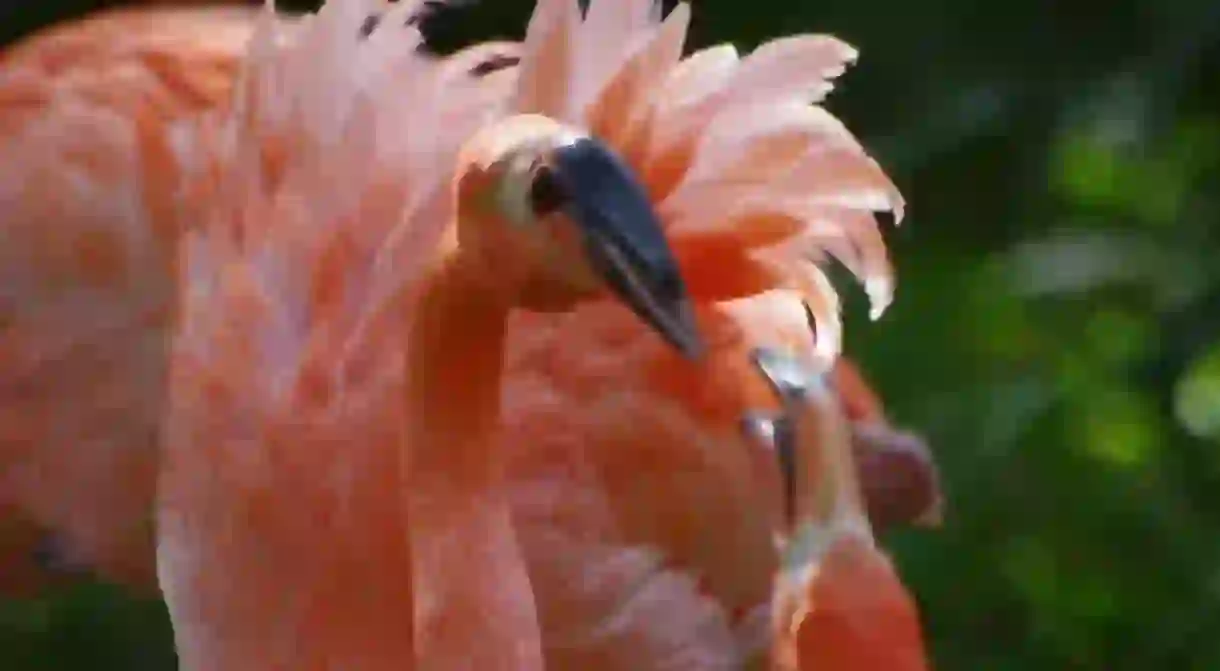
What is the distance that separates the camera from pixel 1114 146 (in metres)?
3.65

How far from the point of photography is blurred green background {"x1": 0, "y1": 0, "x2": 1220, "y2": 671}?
324 centimetres

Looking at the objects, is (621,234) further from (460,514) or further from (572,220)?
(460,514)

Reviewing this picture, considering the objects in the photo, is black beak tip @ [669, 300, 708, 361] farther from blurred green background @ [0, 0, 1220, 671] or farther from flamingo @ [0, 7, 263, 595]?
blurred green background @ [0, 0, 1220, 671]

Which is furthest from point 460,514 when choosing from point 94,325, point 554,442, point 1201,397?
point 1201,397

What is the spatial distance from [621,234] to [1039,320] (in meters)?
2.18

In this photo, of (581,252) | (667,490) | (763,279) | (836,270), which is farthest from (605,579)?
(836,270)

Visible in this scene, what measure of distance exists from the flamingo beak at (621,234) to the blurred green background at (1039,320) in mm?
1558

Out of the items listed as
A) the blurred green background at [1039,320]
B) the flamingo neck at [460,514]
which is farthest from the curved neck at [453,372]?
the blurred green background at [1039,320]

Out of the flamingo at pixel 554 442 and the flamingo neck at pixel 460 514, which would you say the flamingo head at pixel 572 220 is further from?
the flamingo at pixel 554 442

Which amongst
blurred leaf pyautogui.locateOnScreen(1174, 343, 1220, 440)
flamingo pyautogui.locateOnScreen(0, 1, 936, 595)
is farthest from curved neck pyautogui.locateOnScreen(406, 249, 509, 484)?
blurred leaf pyautogui.locateOnScreen(1174, 343, 1220, 440)

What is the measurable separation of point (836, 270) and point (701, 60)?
152 cm

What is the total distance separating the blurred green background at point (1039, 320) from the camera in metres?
3.24

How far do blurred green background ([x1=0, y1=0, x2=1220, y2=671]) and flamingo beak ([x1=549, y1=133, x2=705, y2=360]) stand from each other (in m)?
1.56

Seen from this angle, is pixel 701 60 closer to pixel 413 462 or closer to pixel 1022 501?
pixel 413 462
